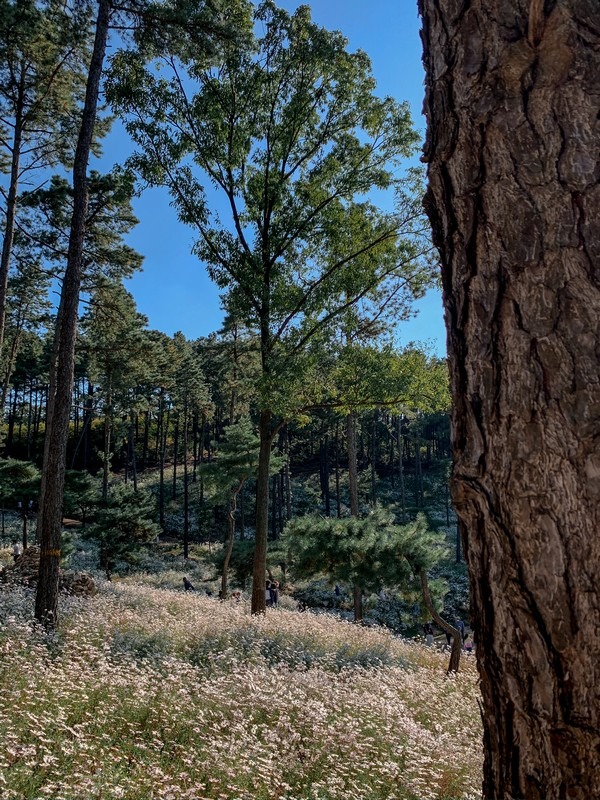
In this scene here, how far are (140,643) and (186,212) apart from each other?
8.96 m

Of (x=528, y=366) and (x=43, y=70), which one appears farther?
(x=43, y=70)

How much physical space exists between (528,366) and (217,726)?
14.1 feet

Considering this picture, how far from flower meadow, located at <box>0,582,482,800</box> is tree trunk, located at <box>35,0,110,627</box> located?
0.74 metres

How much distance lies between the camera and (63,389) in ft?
29.5

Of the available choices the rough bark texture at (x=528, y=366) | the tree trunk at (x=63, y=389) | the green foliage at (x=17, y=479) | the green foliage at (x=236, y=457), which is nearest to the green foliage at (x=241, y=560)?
the green foliage at (x=236, y=457)

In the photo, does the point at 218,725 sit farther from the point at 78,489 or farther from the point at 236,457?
the point at 78,489

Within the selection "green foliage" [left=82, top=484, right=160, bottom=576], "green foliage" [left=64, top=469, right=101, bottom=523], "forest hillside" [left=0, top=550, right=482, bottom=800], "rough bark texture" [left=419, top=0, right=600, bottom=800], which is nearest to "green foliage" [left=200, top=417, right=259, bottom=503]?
"green foliage" [left=82, top=484, right=160, bottom=576]

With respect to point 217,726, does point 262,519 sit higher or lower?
higher

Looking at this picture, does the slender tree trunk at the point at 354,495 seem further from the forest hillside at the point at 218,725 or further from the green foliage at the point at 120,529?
the green foliage at the point at 120,529

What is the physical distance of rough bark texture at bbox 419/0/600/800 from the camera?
48.8 inches

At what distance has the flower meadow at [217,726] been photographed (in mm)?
3426

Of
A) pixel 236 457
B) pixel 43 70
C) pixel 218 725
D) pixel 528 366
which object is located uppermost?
pixel 43 70

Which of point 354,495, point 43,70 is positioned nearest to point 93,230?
point 43,70

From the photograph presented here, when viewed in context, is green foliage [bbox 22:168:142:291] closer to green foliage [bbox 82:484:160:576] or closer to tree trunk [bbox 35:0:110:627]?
tree trunk [bbox 35:0:110:627]
